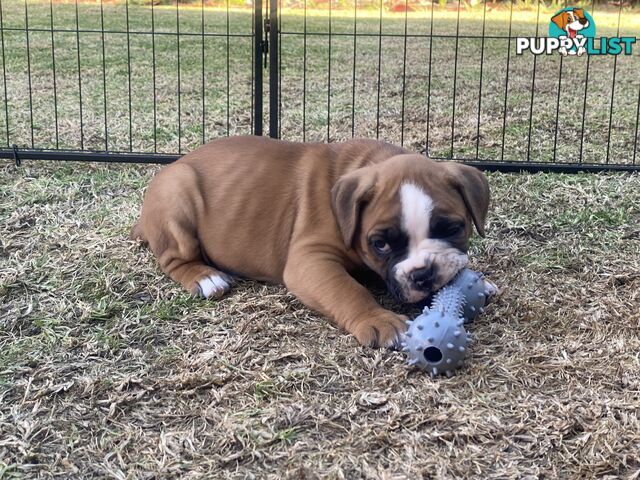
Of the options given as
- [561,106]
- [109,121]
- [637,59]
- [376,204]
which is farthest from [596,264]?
[637,59]

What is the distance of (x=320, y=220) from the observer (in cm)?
366

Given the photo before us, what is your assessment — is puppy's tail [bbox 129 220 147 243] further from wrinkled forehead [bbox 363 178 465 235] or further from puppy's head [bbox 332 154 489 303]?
wrinkled forehead [bbox 363 178 465 235]

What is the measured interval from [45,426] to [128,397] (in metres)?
0.29

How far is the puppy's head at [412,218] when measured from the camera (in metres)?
3.19

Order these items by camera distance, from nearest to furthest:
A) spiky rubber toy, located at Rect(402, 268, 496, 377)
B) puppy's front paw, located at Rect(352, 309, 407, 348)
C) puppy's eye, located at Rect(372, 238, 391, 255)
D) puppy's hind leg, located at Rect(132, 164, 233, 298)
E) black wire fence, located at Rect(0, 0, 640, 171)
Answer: spiky rubber toy, located at Rect(402, 268, 496, 377) → puppy's front paw, located at Rect(352, 309, 407, 348) → puppy's eye, located at Rect(372, 238, 391, 255) → puppy's hind leg, located at Rect(132, 164, 233, 298) → black wire fence, located at Rect(0, 0, 640, 171)

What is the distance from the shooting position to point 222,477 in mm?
2402

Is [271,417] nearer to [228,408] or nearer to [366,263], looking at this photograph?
[228,408]

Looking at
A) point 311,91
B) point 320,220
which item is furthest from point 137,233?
point 311,91

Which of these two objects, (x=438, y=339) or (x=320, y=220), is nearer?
(x=438, y=339)

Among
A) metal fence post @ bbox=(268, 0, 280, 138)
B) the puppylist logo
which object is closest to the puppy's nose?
metal fence post @ bbox=(268, 0, 280, 138)

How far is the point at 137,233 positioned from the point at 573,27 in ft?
22.8

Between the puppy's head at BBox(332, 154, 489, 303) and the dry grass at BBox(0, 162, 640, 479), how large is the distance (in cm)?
32

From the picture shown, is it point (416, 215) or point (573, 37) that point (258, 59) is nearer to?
point (416, 215)

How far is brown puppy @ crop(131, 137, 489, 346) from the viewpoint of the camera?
3.21 meters
